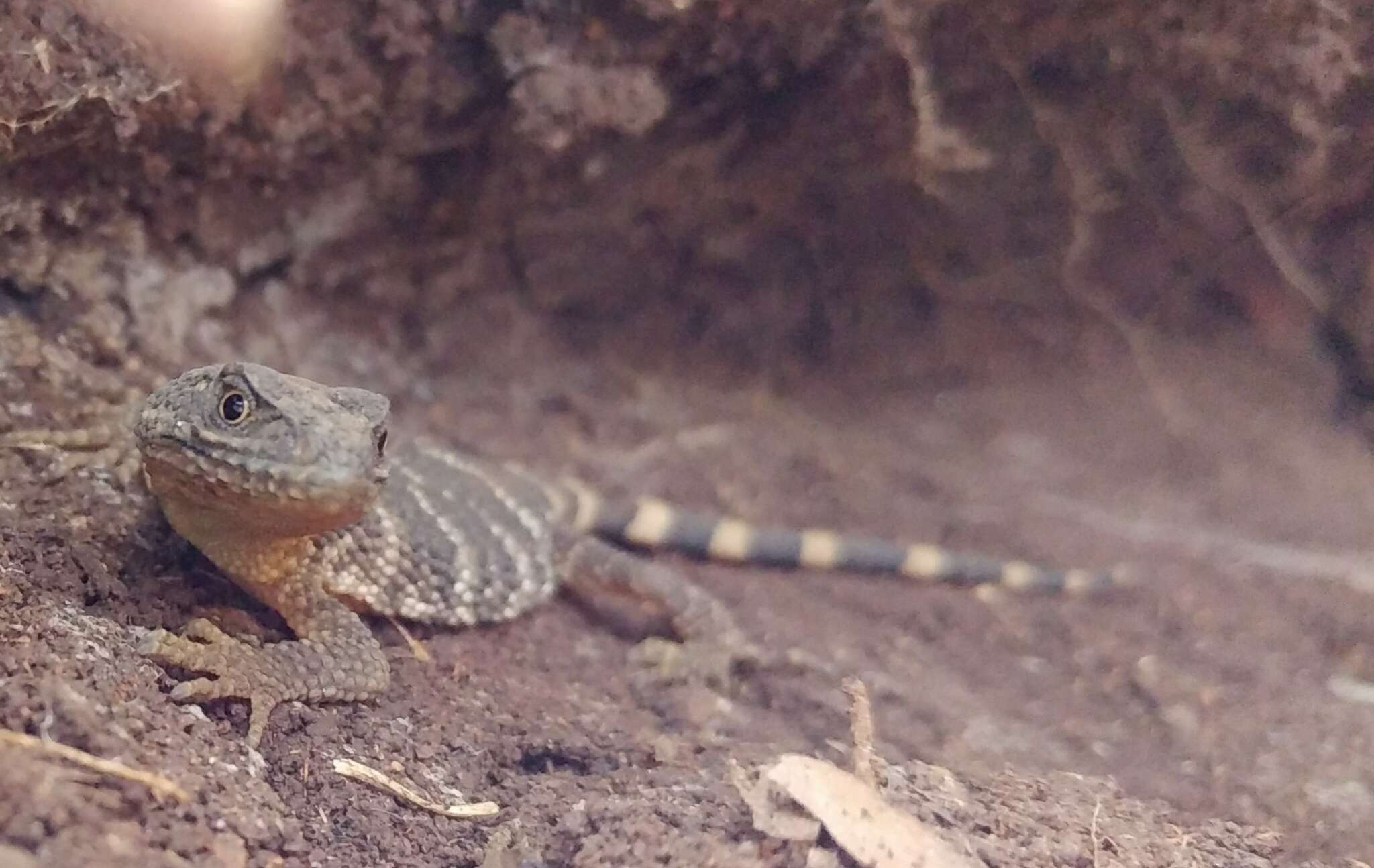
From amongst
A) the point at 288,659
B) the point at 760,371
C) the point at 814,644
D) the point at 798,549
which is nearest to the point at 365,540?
the point at 288,659

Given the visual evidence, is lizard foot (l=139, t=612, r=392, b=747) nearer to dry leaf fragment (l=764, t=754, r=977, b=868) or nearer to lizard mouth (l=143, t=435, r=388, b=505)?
lizard mouth (l=143, t=435, r=388, b=505)

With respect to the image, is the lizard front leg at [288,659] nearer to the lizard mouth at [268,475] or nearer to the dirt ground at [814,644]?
the dirt ground at [814,644]

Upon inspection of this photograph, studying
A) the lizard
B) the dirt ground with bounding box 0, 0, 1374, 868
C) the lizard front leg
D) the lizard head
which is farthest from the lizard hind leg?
the lizard head

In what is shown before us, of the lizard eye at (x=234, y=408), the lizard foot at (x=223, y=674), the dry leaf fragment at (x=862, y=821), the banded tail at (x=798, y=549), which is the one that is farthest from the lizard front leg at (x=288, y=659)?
the banded tail at (x=798, y=549)

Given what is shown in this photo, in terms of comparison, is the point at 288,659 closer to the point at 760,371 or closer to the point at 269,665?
the point at 269,665

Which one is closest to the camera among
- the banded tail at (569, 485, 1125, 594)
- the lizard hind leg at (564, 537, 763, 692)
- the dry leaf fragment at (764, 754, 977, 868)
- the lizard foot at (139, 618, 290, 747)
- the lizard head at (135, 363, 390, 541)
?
the dry leaf fragment at (764, 754, 977, 868)

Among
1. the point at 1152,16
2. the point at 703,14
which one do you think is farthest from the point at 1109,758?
the point at 703,14

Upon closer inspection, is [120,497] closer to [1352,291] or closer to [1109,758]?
[1109,758]
